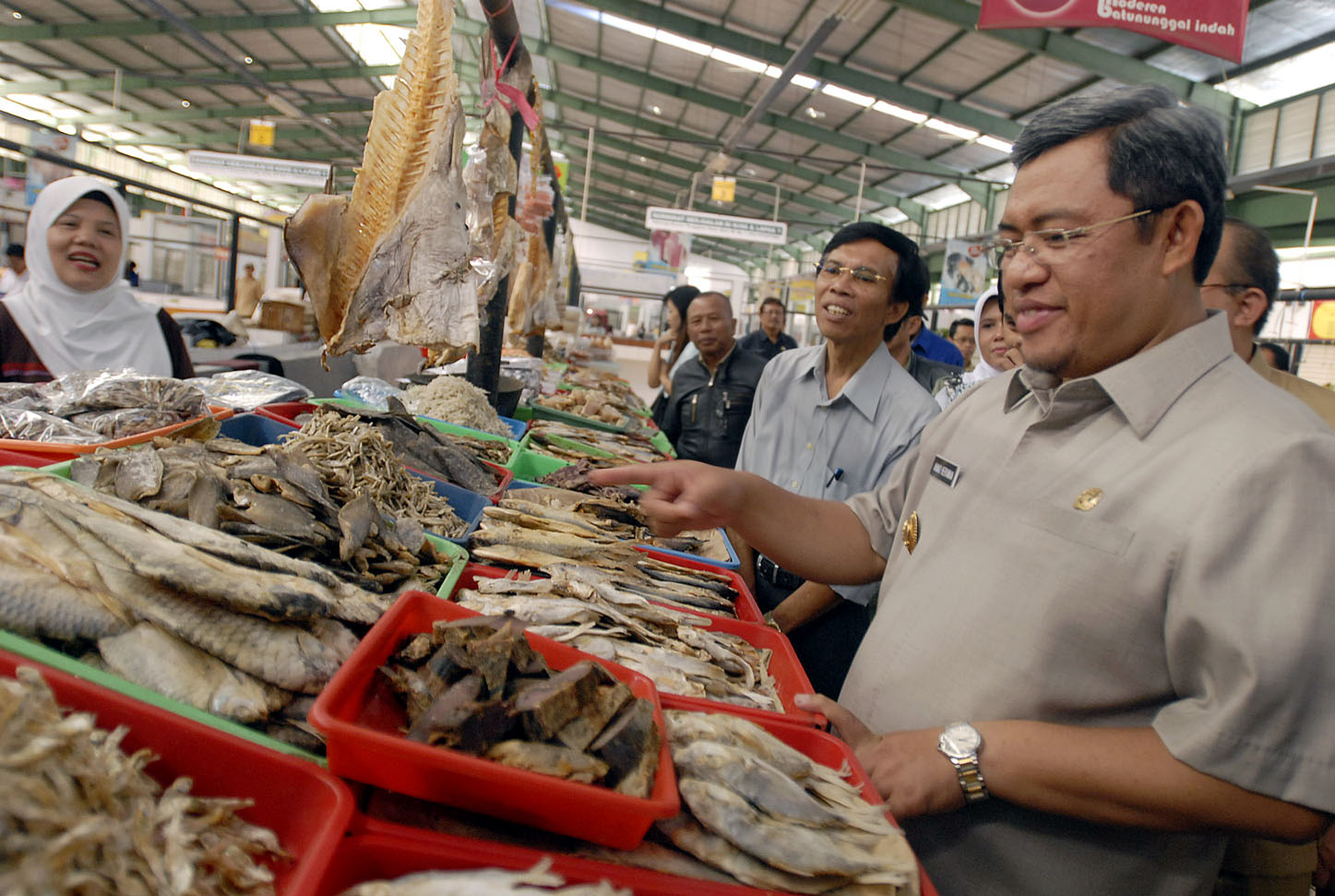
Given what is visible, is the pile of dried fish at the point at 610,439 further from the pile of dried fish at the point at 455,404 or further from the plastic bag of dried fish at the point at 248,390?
the plastic bag of dried fish at the point at 248,390

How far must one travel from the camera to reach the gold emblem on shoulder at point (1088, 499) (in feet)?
4.07

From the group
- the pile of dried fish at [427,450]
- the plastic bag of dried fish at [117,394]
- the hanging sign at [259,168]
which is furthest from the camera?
the hanging sign at [259,168]

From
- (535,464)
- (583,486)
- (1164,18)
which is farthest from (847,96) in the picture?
(583,486)

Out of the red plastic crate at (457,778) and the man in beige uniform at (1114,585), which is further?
the man in beige uniform at (1114,585)

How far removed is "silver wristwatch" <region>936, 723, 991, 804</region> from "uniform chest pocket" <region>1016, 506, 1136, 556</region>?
359 millimetres

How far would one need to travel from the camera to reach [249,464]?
A: 1.64 meters

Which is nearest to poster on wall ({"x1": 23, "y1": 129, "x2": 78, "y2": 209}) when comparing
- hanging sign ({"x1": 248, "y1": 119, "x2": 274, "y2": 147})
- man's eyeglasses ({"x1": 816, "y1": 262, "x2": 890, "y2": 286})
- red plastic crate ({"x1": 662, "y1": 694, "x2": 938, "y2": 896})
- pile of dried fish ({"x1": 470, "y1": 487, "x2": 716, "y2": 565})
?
hanging sign ({"x1": 248, "y1": 119, "x2": 274, "y2": 147})

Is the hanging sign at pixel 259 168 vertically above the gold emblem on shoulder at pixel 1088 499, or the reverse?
the hanging sign at pixel 259 168

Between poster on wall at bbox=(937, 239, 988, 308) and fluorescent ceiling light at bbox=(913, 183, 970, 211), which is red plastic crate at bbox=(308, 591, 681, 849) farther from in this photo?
fluorescent ceiling light at bbox=(913, 183, 970, 211)

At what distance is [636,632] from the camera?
159cm

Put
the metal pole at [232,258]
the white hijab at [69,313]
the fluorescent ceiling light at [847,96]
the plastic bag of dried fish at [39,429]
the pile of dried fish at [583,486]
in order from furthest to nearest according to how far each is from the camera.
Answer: the fluorescent ceiling light at [847,96], the metal pole at [232,258], the white hijab at [69,313], the pile of dried fish at [583,486], the plastic bag of dried fish at [39,429]

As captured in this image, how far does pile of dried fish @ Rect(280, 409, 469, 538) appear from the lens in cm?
194

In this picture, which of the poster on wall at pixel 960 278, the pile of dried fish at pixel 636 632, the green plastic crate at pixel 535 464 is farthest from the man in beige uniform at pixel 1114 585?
the poster on wall at pixel 960 278

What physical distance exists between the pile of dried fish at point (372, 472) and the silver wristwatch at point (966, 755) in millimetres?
1294
